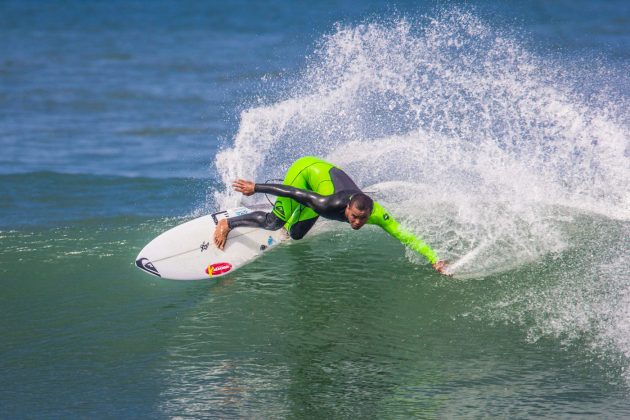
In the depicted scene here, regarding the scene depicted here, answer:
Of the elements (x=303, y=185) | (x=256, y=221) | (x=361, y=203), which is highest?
(x=303, y=185)

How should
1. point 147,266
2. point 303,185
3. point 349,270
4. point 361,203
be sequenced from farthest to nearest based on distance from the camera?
point 349,270 → point 147,266 → point 303,185 → point 361,203

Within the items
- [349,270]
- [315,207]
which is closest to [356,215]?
[315,207]

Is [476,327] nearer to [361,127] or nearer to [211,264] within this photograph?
[211,264]

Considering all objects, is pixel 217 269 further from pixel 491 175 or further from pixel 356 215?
pixel 491 175

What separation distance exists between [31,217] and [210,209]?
2.40m

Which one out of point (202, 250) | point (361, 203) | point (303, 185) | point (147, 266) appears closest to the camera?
point (361, 203)

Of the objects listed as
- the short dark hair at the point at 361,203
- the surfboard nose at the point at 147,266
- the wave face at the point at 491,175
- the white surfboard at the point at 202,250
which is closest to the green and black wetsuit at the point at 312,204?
the white surfboard at the point at 202,250

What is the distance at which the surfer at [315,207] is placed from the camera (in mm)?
7121

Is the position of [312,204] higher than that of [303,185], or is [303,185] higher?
[303,185]

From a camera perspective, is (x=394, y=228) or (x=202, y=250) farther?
(x=202, y=250)

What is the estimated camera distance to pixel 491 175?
930 centimetres

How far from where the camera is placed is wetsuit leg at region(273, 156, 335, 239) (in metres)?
7.64

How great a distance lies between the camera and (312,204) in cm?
721

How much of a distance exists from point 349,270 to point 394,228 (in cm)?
113
